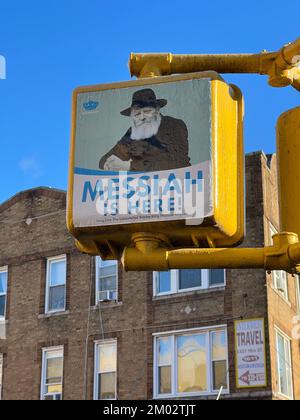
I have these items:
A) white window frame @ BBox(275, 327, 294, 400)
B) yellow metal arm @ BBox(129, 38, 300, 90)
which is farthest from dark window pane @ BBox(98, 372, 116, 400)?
yellow metal arm @ BBox(129, 38, 300, 90)

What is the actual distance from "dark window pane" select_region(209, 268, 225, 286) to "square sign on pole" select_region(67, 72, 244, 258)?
18.4m

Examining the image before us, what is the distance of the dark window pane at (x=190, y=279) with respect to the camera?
71.5ft

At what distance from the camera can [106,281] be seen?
910 inches

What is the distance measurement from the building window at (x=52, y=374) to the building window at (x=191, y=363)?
10.3 ft

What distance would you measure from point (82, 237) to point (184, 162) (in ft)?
1.63

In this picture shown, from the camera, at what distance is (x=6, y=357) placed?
24.1 metres

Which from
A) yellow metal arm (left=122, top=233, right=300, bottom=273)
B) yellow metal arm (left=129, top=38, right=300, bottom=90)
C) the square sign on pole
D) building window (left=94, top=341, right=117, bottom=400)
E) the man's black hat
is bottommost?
yellow metal arm (left=122, top=233, right=300, bottom=273)

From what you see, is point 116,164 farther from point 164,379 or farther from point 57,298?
point 57,298

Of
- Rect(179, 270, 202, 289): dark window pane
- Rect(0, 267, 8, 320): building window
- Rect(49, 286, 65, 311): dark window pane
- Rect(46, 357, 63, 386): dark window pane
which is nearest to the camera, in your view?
Rect(179, 270, 202, 289): dark window pane

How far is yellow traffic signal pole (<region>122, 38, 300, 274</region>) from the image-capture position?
10.2ft

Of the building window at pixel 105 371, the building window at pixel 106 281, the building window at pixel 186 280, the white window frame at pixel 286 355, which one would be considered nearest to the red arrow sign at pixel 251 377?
the white window frame at pixel 286 355

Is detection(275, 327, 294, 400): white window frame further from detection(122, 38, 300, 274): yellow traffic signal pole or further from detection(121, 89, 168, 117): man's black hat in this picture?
detection(121, 89, 168, 117): man's black hat
